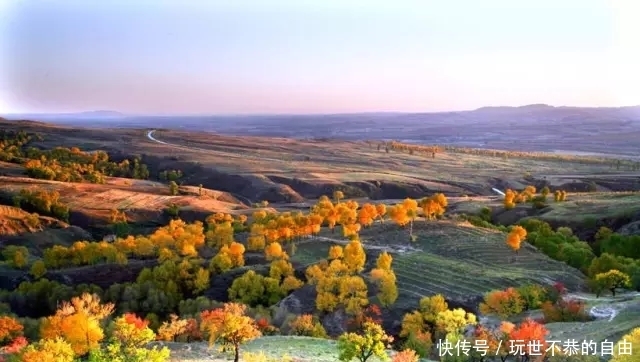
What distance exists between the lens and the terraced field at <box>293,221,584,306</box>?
91188 millimetres

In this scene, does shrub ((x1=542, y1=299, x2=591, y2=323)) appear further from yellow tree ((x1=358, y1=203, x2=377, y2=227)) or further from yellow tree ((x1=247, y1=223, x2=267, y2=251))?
yellow tree ((x1=247, y1=223, x2=267, y2=251))

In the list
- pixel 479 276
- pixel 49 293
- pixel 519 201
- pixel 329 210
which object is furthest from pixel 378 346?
pixel 519 201

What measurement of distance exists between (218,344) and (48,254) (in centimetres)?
8280

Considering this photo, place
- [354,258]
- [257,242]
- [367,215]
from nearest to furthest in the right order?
[354,258], [257,242], [367,215]

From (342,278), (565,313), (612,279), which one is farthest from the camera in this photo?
(342,278)

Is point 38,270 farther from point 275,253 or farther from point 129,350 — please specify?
point 129,350

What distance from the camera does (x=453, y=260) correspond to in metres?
104

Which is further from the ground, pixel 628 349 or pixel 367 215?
pixel 628 349

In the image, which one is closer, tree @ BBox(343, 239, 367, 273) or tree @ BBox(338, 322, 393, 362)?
tree @ BBox(338, 322, 393, 362)

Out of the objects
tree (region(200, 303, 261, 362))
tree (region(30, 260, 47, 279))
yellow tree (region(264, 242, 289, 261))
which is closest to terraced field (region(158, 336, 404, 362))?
tree (region(200, 303, 261, 362))

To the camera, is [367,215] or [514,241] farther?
[367,215]

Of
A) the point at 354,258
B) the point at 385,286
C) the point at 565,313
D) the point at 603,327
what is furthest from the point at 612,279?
the point at 354,258

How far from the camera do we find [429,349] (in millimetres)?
66500

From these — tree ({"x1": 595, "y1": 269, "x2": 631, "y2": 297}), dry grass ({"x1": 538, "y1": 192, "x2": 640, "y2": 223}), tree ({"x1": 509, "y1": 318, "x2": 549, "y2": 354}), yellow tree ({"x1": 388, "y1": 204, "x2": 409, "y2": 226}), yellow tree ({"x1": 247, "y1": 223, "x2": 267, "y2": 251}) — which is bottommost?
yellow tree ({"x1": 247, "y1": 223, "x2": 267, "y2": 251})
